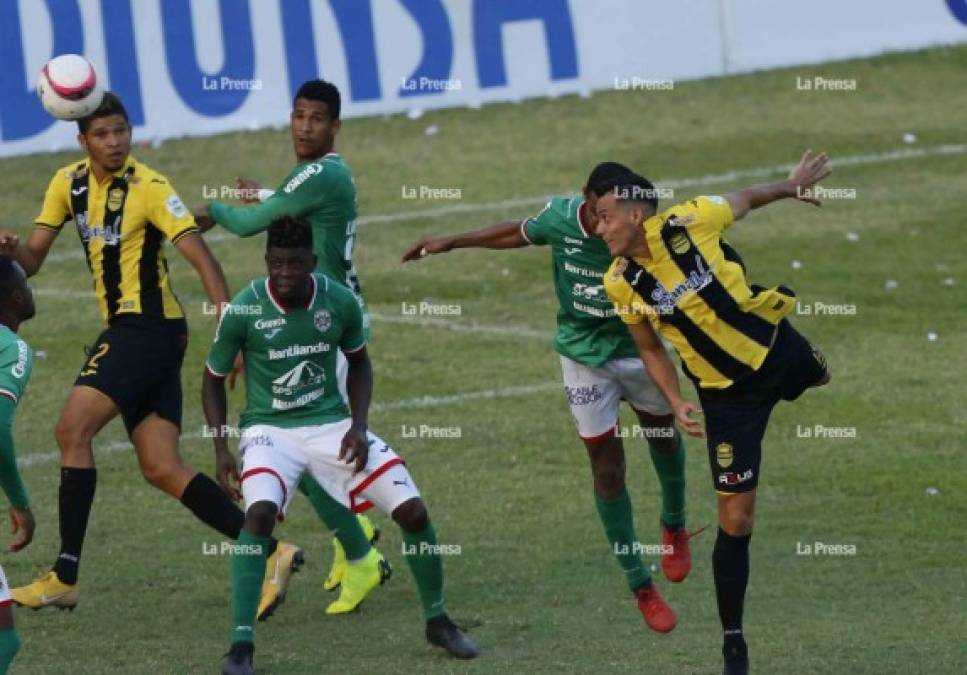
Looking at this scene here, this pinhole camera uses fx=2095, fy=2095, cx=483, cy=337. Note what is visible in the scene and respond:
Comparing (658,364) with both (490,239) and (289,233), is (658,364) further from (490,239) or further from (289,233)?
(289,233)

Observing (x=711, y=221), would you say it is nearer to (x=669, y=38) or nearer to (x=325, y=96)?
(x=325, y=96)

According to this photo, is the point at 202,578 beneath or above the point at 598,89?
beneath

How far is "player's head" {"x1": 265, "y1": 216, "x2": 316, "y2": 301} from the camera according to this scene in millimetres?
9766

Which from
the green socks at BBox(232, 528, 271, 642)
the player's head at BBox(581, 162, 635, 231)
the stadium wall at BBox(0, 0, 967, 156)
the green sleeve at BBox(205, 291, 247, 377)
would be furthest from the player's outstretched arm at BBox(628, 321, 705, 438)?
the stadium wall at BBox(0, 0, 967, 156)

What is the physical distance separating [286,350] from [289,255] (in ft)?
1.56

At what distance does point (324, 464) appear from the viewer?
9.93 m

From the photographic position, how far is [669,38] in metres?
21.8

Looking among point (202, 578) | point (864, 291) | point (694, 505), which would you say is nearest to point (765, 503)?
point (694, 505)

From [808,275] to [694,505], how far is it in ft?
18.4

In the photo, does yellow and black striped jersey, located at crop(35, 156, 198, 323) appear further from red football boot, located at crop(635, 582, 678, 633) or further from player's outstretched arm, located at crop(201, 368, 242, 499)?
red football boot, located at crop(635, 582, 678, 633)

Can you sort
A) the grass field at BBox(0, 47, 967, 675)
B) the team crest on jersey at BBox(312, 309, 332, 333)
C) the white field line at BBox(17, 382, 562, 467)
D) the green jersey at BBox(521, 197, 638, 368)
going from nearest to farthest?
the team crest on jersey at BBox(312, 309, 332, 333) → the grass field at BBox(0, 47, 967, 675) → the green jersey at BBox(521, 197, 638, 368) → the white field line at BBox(17, 382, 562, 467)

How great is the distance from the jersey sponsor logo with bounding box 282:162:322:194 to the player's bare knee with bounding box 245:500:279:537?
6.40ft

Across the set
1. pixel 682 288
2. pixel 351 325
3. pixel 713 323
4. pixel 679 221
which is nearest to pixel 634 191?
pixel 679 221

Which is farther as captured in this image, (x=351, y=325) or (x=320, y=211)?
(x=320, y=211)
